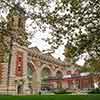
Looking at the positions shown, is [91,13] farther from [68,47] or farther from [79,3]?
[68,47]

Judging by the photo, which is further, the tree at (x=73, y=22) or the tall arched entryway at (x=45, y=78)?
the tall arched entryway at (x=45, y=78)

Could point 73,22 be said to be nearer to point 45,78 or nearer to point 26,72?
point 26,72

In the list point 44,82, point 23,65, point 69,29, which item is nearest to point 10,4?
point 69,29

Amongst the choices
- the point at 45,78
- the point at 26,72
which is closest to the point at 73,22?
the point at 26,72

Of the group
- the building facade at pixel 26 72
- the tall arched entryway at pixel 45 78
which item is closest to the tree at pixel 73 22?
the building facade at pixel 26 72

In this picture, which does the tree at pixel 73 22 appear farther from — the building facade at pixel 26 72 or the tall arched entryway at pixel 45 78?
the tall arched entryway at pixel 45 78

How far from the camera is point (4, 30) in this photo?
12047mm

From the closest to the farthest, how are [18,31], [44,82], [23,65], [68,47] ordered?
[68,47]
[18,31]
[23,65]
[44,82]

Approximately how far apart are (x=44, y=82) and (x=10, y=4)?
7289 centimetres

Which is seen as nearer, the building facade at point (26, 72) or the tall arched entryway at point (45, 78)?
the building facade at point (26, 72)

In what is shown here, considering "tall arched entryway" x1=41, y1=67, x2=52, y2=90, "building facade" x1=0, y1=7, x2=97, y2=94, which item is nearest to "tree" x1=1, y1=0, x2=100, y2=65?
"building facade" x1=0, y1=7, x2=97, y2=94

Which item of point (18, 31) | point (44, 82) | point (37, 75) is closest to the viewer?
point (18, 31)

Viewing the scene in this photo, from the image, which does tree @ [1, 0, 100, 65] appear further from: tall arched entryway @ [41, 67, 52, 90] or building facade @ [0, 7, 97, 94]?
tall arched entryway @ [41, 67, 52, 90]

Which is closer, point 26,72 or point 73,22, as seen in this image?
point 73,22
